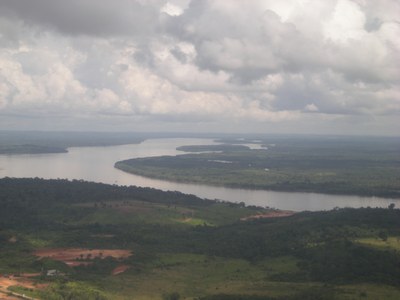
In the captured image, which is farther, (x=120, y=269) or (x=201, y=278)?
(x=120, y=269)

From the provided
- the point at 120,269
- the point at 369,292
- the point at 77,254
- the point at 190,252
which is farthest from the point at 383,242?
the point at 77,254

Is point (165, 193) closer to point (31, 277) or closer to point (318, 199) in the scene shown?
point (318, 199)

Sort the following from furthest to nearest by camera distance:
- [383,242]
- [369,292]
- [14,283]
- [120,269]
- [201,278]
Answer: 1. [383,242]
2. [120,269]
3. [201,278]
4. [14,283]
5. [369,292]

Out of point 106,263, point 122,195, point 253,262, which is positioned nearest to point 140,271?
point 106,263

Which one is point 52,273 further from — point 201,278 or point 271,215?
point 271,215

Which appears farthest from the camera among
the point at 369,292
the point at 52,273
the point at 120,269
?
the point at 120,269

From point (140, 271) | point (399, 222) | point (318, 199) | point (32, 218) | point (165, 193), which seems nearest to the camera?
point (140, 271)

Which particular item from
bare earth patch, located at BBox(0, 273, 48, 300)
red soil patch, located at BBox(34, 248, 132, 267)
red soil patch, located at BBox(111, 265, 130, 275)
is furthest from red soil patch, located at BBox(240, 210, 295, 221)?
bare earth patch, located at BBox(0, 273, 48, 300)
